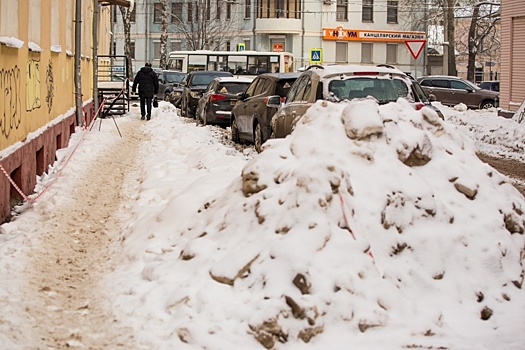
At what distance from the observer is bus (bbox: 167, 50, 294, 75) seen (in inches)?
1826

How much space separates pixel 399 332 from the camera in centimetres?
585

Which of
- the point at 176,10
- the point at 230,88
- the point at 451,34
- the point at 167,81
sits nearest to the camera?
the point at 230,88

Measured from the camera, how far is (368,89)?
41.4ft

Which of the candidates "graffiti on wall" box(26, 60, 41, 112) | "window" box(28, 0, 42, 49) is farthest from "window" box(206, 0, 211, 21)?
"graffiti on wall" box(26, 60, 41, 112)

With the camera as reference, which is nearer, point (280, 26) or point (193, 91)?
point (193, 91)

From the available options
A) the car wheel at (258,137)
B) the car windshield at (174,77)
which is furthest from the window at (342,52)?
the car wheel at (258,137)

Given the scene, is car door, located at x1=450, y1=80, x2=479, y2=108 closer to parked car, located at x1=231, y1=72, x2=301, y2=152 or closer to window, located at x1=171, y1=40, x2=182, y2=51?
parked car, located at x1=231, y1=72, x2=301, y2=152

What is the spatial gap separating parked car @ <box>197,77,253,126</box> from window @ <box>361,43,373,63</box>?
4286 centimetres

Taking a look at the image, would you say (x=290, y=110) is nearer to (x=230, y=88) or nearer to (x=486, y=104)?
(x=230, y=88)

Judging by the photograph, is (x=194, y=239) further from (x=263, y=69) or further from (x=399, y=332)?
(x=263, y=69)

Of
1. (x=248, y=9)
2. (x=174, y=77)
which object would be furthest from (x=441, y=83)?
(x=248, y=9)

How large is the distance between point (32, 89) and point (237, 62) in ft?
113

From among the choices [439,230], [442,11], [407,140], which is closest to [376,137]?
[407,140]

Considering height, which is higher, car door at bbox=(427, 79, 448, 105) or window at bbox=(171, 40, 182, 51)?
window at bbox=(171, 40, 182, 51)
